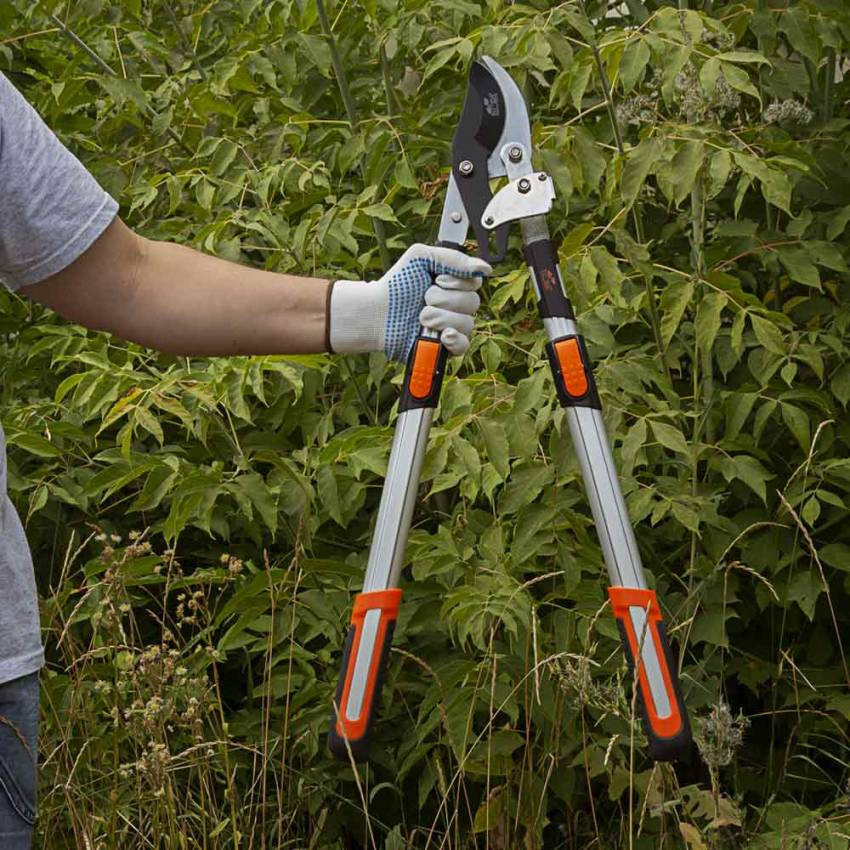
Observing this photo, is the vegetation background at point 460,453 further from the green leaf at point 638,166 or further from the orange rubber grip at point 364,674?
the orange rubber grip at point 364,674

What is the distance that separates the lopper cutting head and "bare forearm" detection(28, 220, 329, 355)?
28cm

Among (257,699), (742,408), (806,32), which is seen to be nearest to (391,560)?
(742,408)

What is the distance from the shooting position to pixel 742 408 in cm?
275

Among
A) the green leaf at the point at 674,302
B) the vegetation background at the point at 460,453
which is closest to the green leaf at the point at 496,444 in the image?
the vegetation background at the point at 460,453

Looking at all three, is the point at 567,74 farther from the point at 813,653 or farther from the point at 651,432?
the point at 813,653

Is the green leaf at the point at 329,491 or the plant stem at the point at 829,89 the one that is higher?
the plant stem at the point at 829,89

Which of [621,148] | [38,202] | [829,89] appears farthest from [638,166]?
[38,202]

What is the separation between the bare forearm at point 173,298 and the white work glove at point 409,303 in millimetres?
64

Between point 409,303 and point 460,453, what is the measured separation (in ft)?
1.90

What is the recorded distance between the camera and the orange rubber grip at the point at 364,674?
1918mm

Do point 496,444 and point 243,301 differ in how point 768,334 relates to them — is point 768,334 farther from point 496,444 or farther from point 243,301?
point 243,301

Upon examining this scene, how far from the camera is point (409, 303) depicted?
6.26ft

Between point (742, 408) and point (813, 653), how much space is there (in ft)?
2.13

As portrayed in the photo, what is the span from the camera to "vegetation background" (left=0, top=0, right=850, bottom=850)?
2533 millimetres
